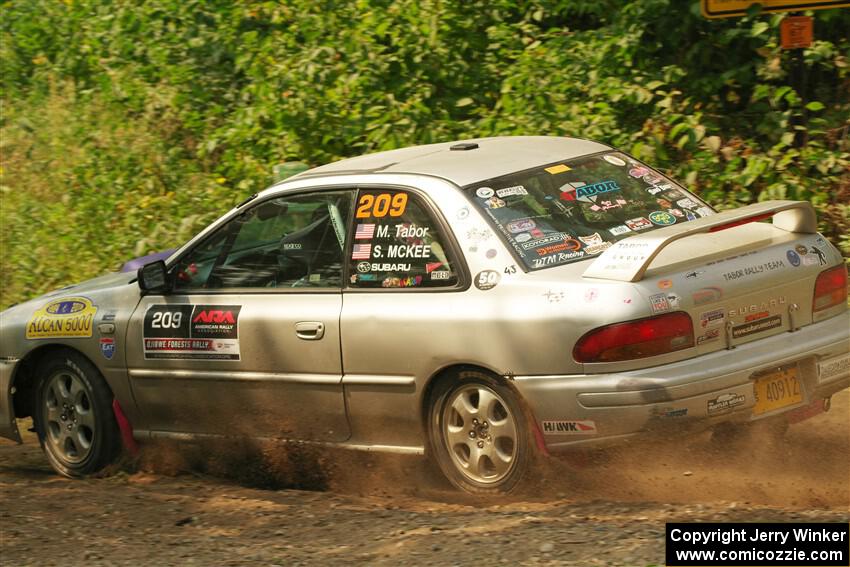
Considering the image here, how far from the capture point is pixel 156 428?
21.4ft

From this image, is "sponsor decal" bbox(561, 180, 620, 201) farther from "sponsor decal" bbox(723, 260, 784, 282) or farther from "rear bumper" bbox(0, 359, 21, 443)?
"rear bumper" bbox(0, 359, 21, 443)

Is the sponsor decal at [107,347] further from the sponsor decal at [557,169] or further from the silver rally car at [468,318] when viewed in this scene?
the sponsor decal at [557,169]

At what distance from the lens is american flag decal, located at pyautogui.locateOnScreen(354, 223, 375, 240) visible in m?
5.73

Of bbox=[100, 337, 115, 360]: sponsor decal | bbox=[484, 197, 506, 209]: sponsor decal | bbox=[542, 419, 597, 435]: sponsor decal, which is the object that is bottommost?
bbox=[542, 419, 597, 435]: sponsor decal

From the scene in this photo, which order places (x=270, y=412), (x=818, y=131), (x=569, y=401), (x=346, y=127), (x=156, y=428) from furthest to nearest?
(x=346, y=127), (x=818, y=131), (x=156, y=428), (x=270, y=412), (x=569, y=401)

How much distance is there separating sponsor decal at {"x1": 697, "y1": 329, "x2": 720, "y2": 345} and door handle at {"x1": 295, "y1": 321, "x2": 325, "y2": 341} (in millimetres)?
1761

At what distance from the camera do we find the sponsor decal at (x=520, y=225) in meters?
5.36

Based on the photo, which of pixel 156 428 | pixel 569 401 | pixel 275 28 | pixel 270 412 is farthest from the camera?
pixel 275 28

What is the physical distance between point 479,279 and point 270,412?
1.41 metres

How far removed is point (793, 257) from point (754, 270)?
304mm

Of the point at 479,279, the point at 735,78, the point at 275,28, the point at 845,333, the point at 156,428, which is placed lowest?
the point at 156,428

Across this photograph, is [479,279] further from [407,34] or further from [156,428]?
[407,34]

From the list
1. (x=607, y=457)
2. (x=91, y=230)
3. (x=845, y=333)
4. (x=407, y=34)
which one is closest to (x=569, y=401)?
(x=607, y=457)

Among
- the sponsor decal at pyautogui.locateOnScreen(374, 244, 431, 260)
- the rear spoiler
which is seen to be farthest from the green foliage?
the sponsor decal at pyautogui.locateOnScreen(374, 244, 431, 260)
